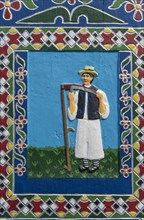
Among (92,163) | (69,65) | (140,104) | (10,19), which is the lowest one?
(92,163)

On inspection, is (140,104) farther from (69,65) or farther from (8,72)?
(8,72)

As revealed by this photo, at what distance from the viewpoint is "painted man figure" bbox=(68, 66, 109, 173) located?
5105mm

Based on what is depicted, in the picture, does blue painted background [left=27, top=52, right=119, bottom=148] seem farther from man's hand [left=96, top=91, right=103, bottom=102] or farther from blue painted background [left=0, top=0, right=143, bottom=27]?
blue painted background [left=0, top=0, right=143, bottom=27]

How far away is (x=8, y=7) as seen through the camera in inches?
204

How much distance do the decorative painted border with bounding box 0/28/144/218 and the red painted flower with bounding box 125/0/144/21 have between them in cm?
11

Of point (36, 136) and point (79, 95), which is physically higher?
point (79, 95)

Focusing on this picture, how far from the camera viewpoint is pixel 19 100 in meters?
5.14

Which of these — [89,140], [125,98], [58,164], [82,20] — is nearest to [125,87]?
[125,98]

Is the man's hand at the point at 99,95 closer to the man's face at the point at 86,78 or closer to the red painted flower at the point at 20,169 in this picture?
the man's face at the point at 86,78

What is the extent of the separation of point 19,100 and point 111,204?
122cm

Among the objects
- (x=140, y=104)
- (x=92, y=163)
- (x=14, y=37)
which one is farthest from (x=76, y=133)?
(x=14, y=37)

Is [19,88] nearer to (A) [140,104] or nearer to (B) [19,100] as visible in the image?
(B) [19,100]

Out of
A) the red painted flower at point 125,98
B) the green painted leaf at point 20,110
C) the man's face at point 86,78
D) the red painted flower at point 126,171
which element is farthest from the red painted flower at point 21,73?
the red painted flower at point 126,171

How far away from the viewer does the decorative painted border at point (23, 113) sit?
5098 millimetres
